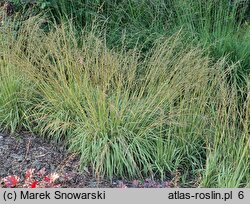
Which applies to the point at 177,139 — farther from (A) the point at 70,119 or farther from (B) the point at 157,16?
(B) the point at 157,16

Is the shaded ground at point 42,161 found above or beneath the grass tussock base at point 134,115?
beneath

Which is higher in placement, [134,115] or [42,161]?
[134,115]

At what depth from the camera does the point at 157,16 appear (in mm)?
6414

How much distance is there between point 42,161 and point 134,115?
97 centimetres

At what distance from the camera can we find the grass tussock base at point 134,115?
4297mm

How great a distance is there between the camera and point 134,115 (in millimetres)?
4414

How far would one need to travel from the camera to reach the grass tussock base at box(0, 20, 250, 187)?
430cm

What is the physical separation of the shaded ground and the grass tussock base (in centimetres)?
11

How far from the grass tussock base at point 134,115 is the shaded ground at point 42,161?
0.35 ft

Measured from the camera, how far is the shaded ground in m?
4.23

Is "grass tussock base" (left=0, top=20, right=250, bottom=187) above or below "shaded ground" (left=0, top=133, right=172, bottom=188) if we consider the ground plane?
above

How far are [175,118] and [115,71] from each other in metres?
0.74

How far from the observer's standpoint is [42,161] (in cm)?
450
